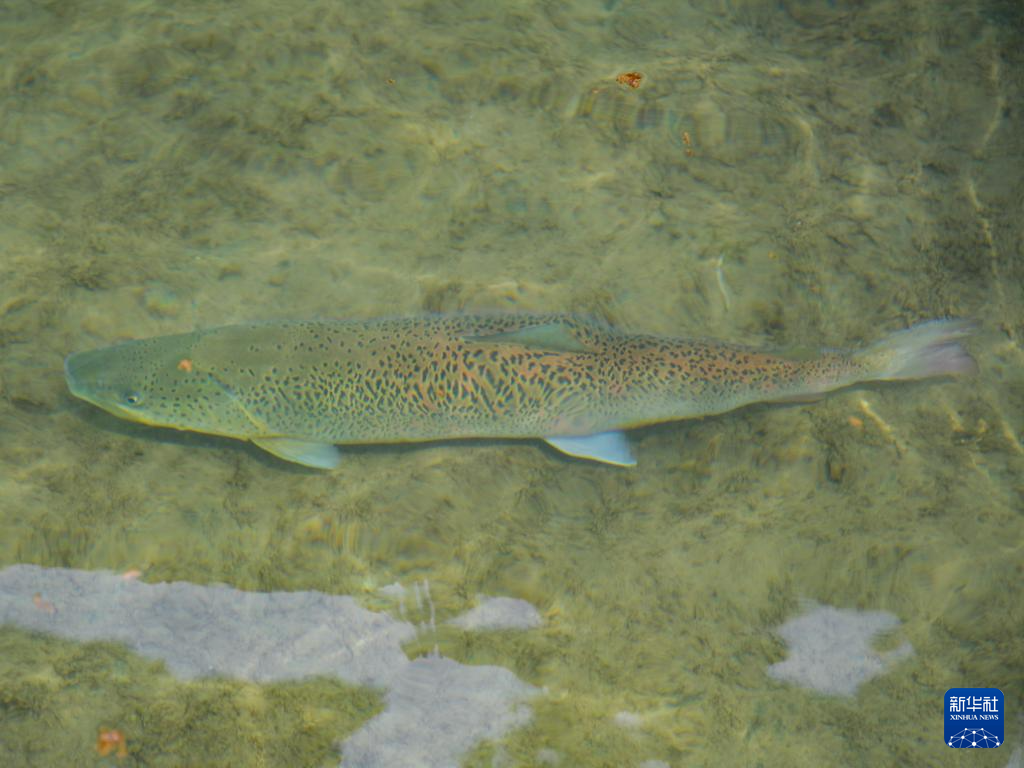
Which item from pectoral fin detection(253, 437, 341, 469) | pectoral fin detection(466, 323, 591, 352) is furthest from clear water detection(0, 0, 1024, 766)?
pectoral fin detection(466, 323, 591, 352)

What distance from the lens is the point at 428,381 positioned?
14.1 feet

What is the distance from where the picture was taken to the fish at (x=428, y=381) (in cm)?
421

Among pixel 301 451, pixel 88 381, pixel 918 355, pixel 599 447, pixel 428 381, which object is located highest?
pixel 88 381

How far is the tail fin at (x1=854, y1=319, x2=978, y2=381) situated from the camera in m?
4.62

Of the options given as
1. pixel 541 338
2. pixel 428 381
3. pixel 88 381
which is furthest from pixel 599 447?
pixel 88 381

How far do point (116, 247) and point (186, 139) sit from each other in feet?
3.31

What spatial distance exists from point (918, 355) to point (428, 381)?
3.08m

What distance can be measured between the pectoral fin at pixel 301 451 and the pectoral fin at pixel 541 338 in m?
1.08

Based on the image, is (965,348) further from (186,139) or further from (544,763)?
(186,139)

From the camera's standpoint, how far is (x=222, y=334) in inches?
171

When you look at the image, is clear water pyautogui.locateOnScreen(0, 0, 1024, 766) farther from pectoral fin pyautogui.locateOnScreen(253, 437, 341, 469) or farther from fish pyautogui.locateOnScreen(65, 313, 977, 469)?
fish pyautogui.locateOnScreen(65, 313, 977, 469)

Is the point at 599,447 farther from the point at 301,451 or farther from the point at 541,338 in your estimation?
the point at 301,451

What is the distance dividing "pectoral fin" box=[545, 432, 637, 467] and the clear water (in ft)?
0.55

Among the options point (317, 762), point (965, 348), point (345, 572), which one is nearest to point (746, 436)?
point (965, 348)
